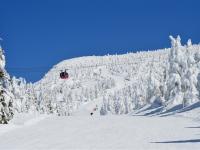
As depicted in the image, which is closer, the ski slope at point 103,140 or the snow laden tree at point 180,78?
the ski slope at point 103,140

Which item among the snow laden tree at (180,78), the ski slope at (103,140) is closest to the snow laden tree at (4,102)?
the ski slope at (103,140)

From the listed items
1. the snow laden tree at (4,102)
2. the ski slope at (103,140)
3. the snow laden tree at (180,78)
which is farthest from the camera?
the snow laden tree at (180,78)

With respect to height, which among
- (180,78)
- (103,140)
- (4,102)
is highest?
(180,78)

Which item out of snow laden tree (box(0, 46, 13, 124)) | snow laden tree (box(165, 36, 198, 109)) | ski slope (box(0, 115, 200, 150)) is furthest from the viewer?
snow laden tree (box(165, 36, 198, 109))

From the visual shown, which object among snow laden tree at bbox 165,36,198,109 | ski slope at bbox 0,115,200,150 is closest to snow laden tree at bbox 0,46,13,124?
ski slope at bbox 0,115,200,150

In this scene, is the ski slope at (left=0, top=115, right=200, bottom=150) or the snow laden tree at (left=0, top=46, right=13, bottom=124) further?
the snow laden tree at (left=0, top=46, right=13, bottom=124)

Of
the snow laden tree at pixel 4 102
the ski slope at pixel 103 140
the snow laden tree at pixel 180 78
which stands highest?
the snow laden tree at pixel 180 78

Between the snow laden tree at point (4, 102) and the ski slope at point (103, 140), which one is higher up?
the snow laden tree at point (4, 102)

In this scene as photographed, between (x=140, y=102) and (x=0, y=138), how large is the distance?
371 feet

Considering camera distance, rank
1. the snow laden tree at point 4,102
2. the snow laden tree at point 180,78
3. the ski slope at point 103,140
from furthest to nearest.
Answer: the snow laden tree at point 180,78
the snow laden tree at point 4,102
the ski slope at point 103,140

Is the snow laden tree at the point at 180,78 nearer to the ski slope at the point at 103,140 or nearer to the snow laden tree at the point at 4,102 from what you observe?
the snow laden tree at the point at 4,102

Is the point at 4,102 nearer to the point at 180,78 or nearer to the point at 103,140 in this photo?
the point at 103,140

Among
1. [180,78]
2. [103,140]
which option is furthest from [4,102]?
[180,78]

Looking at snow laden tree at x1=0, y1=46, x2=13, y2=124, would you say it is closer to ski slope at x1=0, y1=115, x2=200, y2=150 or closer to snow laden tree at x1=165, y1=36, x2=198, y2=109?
ski slope at x1=0, y1=115, x2=200, y2=150
